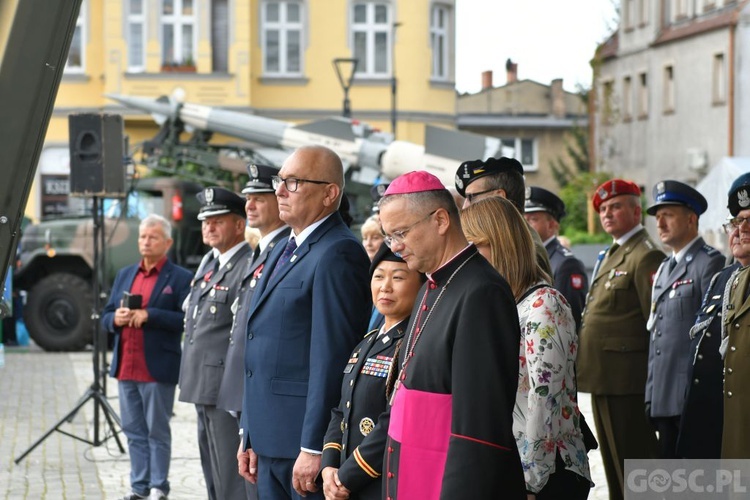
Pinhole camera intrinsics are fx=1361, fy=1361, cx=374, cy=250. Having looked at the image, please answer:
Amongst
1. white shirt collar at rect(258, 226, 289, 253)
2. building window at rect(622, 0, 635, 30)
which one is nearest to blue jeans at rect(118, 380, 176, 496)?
white shirt collar at rect(258, 226, 289, 253)

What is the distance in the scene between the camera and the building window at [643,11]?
150 ft

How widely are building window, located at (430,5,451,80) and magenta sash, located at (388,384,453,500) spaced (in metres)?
35.3

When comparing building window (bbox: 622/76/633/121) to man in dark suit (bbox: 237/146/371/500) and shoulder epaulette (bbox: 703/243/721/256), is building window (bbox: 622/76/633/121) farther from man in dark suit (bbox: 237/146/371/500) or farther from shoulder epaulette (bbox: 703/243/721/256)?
man in dark suit (bbox: 237/146/371/500)

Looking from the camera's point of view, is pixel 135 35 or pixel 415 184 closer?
pixel 415 184

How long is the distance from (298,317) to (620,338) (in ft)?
9.17

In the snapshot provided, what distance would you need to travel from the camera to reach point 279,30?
3847cm

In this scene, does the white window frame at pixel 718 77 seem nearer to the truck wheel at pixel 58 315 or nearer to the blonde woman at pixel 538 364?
the truck wheel at pixel 58 315

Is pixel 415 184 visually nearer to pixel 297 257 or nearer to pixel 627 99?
pixel 297 257

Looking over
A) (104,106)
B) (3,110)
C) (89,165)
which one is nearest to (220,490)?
(3,110)

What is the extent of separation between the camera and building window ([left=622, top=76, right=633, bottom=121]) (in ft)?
154

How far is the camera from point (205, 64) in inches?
1448

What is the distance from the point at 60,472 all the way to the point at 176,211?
39.0 feet

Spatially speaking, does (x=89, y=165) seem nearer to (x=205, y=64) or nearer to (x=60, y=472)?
(x=60, y=472)

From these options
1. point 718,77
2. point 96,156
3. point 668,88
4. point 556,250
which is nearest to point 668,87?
point 668,88
